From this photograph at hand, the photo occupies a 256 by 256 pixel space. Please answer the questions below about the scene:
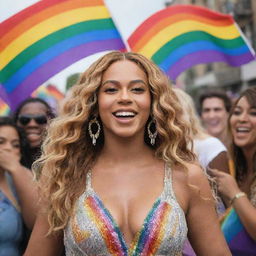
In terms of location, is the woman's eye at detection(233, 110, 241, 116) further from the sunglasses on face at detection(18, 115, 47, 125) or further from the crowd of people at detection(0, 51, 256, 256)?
the sunglasses on face at detection(18, 115, 47, 125)

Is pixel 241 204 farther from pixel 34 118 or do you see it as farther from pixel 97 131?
pixel 34 118

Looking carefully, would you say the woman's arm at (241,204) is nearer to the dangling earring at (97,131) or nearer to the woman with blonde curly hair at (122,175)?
the woman with blonde curly hair at (122,175)

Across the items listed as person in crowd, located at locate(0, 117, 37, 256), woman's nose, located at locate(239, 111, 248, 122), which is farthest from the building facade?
person in crowd, located at locate(0, 117, 37, 256)

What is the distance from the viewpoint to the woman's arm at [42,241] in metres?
2.79

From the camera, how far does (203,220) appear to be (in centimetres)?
280

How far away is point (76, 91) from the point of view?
293 centimetres

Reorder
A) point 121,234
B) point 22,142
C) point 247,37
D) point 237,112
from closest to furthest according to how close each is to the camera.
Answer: point 121,234
point 22,142
point 237,112
point 247,37

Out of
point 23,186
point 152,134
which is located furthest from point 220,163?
point 23,186

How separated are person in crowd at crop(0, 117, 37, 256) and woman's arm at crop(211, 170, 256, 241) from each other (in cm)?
128

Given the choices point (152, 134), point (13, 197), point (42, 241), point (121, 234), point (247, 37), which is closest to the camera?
point (121, 234)

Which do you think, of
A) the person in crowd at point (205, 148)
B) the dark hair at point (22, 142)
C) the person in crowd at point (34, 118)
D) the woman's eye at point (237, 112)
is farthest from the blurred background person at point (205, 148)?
the dark hair at point (22, 142)

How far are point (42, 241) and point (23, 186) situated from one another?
0.79 meters

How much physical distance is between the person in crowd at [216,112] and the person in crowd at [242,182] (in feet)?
4.90

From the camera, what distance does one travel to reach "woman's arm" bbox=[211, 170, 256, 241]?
339 cm
